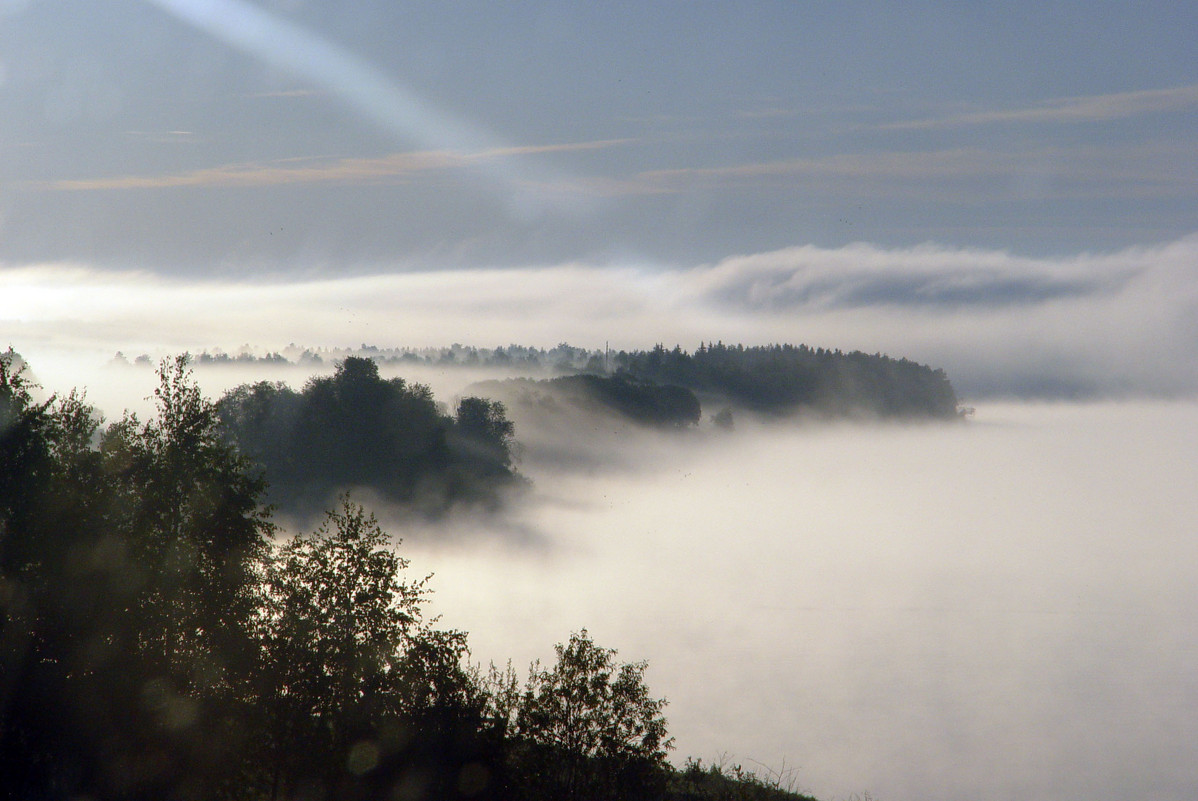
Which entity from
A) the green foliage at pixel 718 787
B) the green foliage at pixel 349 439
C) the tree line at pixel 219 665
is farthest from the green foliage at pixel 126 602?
the green foliage at pixel 349 439

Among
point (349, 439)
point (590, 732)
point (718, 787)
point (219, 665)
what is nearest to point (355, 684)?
point (219, 665)

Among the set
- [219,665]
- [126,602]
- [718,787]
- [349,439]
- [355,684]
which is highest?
[349,439]

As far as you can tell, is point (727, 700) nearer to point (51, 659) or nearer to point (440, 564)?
point (440, 564)

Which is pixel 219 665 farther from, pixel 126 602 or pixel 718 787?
pixel 718 787

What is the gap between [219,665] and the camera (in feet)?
107

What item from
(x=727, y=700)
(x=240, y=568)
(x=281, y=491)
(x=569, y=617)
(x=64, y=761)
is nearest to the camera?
(x=64, y=761)

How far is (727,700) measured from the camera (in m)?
174

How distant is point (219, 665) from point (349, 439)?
11711 centimetres

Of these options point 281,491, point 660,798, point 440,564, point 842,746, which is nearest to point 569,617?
point 440,564

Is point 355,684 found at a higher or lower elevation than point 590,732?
higher

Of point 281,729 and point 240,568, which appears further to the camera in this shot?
point 240,568

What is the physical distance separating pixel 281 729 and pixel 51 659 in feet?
27.2

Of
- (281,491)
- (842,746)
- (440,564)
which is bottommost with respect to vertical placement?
(842,746)

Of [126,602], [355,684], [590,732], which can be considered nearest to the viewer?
[355,684]
